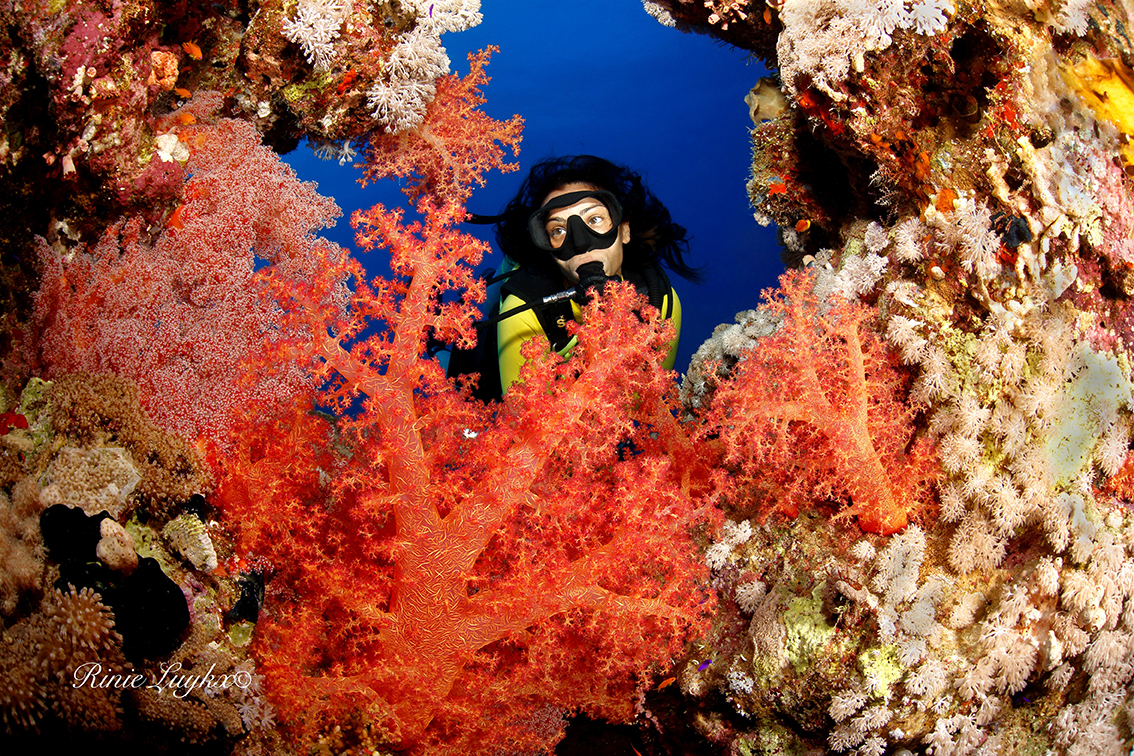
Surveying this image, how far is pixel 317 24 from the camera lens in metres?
2.80

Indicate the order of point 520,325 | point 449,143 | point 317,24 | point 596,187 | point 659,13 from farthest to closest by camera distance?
point 596,187
point 520,325
point 659,13
point 449,143
point 317,24

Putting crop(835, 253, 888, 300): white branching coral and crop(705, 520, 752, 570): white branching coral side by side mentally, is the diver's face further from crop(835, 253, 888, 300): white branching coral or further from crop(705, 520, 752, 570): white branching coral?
crop(705, 520, 752, 570): white branching coral

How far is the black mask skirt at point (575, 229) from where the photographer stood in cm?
407

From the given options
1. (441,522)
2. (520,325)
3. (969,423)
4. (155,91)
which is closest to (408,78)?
(155,91)

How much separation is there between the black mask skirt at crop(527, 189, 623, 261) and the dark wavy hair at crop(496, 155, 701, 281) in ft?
0.54

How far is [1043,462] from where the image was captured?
2184 mm

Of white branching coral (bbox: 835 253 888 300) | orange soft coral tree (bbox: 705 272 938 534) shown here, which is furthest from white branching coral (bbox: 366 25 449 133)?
white branching coral (bbox: 835 253 888 300)

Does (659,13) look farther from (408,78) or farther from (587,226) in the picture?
(408,78)

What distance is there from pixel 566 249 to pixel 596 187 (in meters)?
0.71

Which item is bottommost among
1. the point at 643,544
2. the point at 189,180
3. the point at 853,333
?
the point at 643,544

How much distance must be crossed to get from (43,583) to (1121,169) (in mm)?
4049

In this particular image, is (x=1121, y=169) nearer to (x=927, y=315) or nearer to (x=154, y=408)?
(x=927, y=315)

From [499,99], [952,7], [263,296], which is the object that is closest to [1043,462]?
[952,7]

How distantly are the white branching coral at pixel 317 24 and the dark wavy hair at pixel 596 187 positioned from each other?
1843mm
